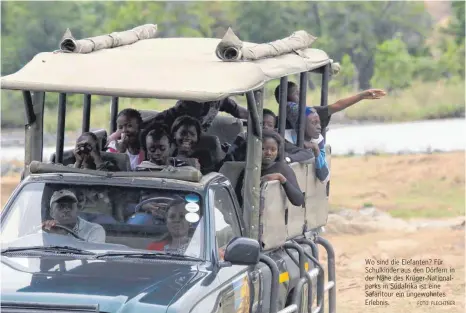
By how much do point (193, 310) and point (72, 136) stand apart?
75.5ft

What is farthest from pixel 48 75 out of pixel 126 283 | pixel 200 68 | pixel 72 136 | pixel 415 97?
pixel 415 97

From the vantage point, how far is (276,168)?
32.8 feet

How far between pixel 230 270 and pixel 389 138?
2421 centimetres

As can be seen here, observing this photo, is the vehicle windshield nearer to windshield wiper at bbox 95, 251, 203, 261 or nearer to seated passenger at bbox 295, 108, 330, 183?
windshield wiper at bbox 95, 251, 203, 261

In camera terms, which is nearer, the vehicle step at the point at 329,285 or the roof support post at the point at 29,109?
the roof support post at the point at 29,109

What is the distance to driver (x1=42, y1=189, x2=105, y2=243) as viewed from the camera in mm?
8391

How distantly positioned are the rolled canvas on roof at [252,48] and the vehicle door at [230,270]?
0.94 m

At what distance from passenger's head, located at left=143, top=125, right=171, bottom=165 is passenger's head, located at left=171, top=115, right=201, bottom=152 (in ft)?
0.91

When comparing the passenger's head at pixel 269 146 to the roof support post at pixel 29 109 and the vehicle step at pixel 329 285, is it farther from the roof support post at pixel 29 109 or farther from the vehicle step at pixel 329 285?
the roof support post at pixel 29 109

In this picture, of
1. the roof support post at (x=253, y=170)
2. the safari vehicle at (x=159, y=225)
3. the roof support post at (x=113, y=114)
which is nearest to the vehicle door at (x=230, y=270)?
the safari vehicle at (x=159, y=225)

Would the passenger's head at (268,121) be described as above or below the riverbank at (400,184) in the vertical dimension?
above

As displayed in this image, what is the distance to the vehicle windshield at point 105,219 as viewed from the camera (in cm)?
830

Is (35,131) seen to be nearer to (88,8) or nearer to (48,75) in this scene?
(48,75)

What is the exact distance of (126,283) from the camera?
7.56 meters
